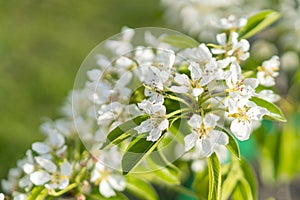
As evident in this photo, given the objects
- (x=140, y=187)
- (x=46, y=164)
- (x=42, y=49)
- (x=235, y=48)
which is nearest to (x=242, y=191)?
(x=140, y=187)

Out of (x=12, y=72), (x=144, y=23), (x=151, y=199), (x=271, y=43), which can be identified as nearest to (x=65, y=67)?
(x=12, y=72)

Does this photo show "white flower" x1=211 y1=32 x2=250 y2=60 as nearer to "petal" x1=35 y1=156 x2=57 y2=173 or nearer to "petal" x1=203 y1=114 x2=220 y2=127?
"petal" x1=203 y1=114 x2=220 y2=127

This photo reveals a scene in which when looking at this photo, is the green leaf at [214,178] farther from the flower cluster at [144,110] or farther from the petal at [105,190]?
the petal at [105,190]

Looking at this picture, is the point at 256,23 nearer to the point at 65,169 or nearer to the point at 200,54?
the point at 200,54

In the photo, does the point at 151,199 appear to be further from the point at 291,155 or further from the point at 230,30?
the point at 291,155

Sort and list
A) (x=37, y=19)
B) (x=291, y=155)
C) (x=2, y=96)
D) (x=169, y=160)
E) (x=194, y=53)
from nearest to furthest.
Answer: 1. (x=194, y=53)
2. (x=169, y=160)
3. (x=291, y=155)
4. (x=2, y=96)
5. (x=37, y=19)

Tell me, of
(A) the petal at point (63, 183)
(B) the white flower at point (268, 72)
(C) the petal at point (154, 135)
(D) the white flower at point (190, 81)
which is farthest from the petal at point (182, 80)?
(A) the petal at point (63, 183)
